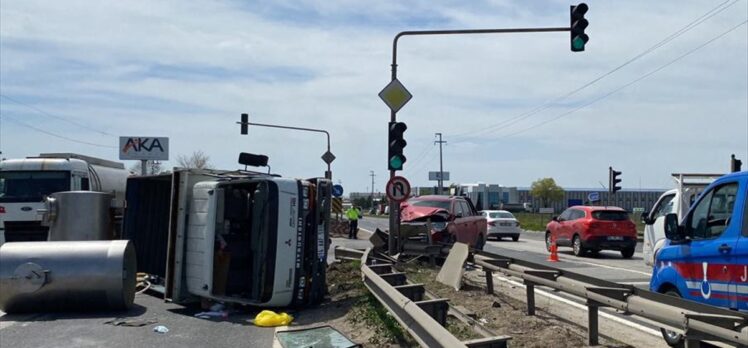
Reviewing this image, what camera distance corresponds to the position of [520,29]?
18.2 meters

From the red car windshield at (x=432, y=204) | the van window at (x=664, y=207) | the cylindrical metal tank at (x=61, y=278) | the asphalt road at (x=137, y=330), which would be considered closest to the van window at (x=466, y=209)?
the red car windshield at (x=432, y=204)

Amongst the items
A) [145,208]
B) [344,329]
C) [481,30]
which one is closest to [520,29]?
[481,30]

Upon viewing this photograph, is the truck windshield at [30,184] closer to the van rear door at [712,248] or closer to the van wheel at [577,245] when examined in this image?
the van wheel at [577,245]

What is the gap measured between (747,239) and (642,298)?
1.02 m

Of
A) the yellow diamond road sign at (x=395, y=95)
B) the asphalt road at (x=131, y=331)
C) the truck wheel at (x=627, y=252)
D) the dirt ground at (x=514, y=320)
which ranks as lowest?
the asphalt road at (x=131, y=331)

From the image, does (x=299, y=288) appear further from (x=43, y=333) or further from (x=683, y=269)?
(x=683, y=269)

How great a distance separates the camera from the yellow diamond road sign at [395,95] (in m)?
17.3

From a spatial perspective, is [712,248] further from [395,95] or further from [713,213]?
[395,95]

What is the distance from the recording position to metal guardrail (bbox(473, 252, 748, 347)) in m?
5.61

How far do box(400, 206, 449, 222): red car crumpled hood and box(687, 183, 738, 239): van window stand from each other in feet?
35.1

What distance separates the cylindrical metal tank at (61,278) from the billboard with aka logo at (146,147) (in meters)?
43.8

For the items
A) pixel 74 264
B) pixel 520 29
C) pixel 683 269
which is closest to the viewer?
pixel 683 269

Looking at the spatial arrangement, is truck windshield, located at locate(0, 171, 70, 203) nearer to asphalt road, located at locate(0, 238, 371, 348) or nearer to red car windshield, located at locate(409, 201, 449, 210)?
red car windshield, located at locate(409, 201, 449, 210)

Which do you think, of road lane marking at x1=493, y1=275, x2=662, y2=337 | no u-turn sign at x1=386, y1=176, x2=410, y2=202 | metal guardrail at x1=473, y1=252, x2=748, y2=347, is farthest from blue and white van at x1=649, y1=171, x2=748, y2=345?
no u-turn sign at x1=386, y1=176, x2=410, y2=202
